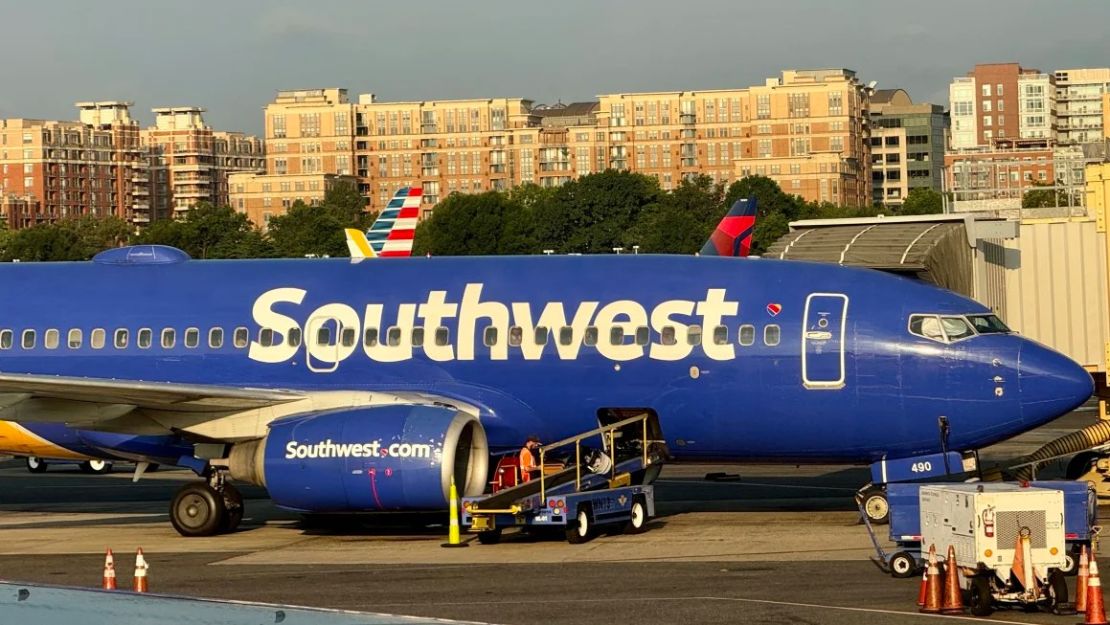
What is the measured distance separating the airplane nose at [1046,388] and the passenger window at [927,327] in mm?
1309

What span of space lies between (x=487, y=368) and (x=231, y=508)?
5197 millimetres

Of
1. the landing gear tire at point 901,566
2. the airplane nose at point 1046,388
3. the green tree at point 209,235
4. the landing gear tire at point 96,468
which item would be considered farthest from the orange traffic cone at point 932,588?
the green tree at point 209,235

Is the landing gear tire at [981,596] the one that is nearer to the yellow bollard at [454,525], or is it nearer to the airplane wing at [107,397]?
the yellow bollard at [454,525]

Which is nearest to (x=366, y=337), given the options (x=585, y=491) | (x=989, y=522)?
(x=585, y=491)

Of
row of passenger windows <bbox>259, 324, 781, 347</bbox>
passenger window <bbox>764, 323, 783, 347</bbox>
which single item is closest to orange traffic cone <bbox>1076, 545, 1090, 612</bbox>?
passenger window <bbox>764, 323, 783, 347</bbox>

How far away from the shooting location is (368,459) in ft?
92.3

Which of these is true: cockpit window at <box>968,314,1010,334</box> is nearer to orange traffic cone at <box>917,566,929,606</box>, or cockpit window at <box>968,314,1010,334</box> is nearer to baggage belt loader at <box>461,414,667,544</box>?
baggage belt loader at <box>461,414,667,544</box>

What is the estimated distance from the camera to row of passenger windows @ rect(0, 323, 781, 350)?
2931cm

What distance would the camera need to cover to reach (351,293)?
31172 mm

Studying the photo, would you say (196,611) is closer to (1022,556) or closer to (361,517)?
(1022,556)

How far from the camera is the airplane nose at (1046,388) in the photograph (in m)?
28.2

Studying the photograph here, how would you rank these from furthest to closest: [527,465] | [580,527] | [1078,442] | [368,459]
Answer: [1078,442], [527,465], [580,527], [368,459]

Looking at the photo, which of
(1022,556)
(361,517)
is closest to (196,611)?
(1022,556)

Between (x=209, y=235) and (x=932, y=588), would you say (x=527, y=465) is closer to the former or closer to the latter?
(x=932, y=588)
